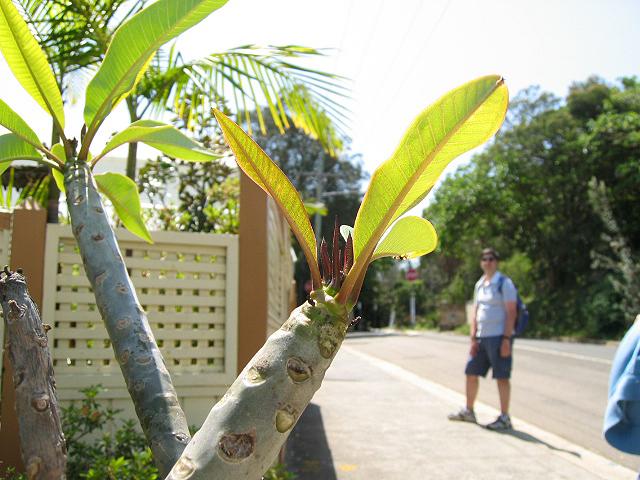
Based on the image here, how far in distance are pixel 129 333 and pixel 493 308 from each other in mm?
5094

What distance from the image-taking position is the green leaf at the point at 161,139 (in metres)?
2.15

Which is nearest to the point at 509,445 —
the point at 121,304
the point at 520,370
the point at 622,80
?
the point at 121,304

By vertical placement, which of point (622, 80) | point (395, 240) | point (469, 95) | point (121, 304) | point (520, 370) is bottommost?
point (520, 370)

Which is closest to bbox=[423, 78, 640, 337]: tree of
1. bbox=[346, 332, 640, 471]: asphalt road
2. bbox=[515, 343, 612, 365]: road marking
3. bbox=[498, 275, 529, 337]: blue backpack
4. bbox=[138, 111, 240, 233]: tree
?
bbox=[515, 343, 612, 365]: road marking

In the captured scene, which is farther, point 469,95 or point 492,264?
point 492,264

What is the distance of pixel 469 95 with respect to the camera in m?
1.05

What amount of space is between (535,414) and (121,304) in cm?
663

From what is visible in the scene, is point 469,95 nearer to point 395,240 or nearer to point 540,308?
point 395,240

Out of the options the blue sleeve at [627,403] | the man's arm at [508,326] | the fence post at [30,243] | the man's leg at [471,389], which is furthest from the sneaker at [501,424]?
the fence post at [30,243]

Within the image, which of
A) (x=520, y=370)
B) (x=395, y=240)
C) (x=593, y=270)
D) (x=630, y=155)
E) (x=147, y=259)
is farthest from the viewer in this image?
(x=593, y=270)

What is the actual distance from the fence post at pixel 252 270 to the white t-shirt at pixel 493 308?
3.03 m

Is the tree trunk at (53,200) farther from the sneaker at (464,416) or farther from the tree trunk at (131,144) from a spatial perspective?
the sneaker at (464,416)

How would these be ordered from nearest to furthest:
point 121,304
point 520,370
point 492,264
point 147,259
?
point 121,304, point 147,259, point 492,264, point 520,370

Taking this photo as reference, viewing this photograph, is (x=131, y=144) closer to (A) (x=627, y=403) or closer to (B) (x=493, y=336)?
(A) (x=627, y=403)
